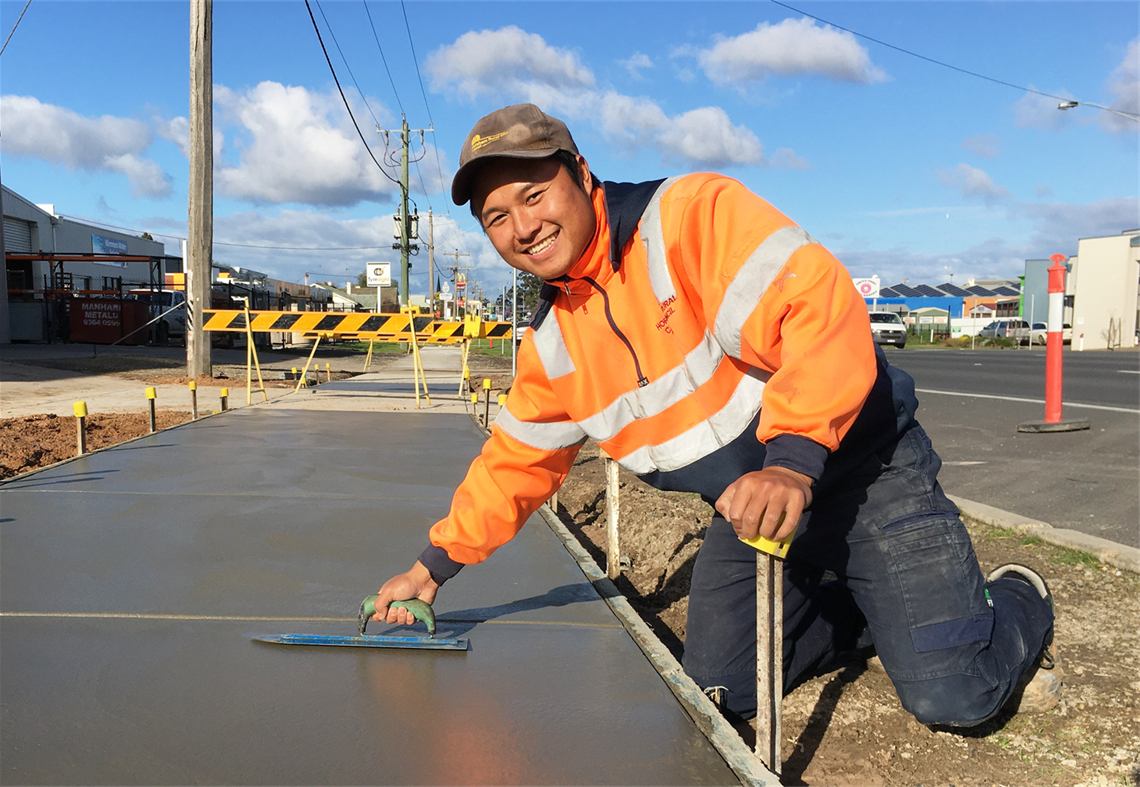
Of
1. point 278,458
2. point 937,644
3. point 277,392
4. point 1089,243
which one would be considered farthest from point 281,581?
point 1089,243

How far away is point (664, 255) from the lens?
1988mm

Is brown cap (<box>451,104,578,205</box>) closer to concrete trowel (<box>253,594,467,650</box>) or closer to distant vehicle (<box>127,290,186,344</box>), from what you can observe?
concrete trowel (<box>253,594,467,650</box>)

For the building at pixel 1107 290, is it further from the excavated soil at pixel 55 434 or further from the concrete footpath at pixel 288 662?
the concrete footpath at pixel 288 662

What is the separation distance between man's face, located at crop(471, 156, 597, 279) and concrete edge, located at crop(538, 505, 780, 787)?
1.20m

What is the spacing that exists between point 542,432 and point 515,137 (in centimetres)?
88

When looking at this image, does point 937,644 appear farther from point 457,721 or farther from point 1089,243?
point 1089,243

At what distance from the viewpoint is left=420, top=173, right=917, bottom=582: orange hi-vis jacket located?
171 cm

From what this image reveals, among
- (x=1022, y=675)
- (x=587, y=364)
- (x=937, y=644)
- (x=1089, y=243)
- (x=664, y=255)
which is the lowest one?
(x=1022, y=675)

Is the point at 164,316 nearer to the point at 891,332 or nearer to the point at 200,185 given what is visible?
the point at 200,185

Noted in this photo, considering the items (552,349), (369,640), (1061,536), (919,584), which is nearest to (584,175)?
(552,349)

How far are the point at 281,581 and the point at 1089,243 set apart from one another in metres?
48.1

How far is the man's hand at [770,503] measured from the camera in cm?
162

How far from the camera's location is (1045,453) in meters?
7.24

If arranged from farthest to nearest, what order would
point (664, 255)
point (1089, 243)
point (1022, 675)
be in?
point (1089, 243) → point (1022, 675) → point (664, 255)
